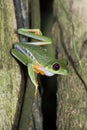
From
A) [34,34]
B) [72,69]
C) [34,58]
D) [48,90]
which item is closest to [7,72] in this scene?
[34,58]

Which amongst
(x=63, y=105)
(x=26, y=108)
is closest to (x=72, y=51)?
(x=63, y=105)

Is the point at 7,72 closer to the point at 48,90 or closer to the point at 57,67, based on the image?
the point at 57,67

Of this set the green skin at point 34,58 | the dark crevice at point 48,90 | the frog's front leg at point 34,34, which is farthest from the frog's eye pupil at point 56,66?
the dark crevice at point 48,90

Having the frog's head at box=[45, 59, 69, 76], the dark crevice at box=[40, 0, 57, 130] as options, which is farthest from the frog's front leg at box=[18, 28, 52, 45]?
the dark crevice at box=[40, 0, 57, 130]

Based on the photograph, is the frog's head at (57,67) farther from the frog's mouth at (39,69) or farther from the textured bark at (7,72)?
the textured bark at (7,72)

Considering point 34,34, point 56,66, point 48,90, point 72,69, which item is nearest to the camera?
point 56,66
